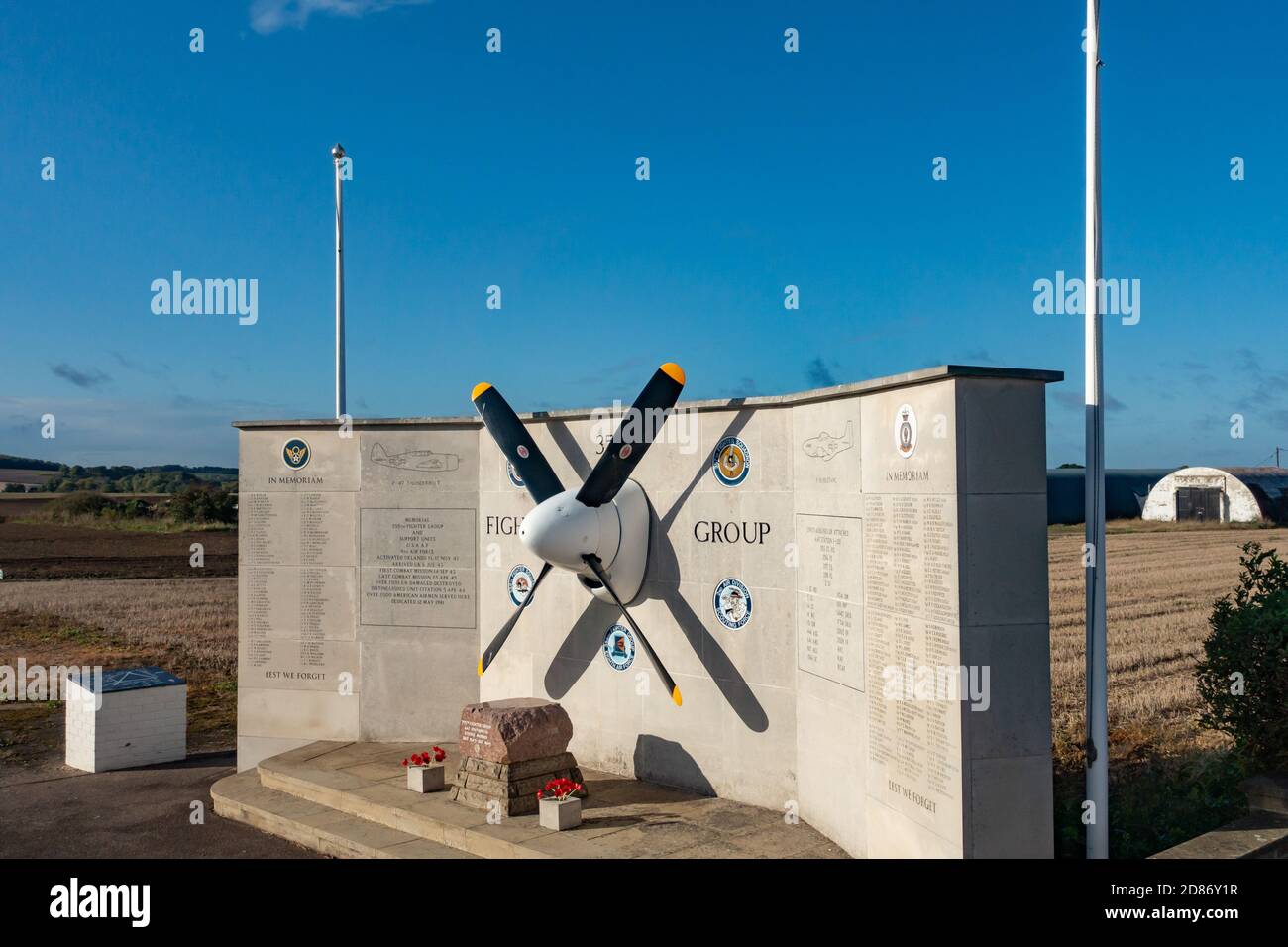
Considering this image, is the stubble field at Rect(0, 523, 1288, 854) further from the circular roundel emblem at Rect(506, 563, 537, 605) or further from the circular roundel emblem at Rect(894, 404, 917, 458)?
the circular roundel emblem at Rect(506, 563, 537, 605)

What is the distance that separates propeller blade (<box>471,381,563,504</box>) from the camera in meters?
12.2

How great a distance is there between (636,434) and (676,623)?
98.6 inches

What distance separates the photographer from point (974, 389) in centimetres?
796

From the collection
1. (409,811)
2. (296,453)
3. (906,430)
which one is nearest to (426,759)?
(409,811)

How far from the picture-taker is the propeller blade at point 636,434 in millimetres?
11258

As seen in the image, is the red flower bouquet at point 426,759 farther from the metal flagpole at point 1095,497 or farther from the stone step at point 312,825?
the metal flagpole at point 1095,497

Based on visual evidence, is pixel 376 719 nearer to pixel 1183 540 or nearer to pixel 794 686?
pixel 794 686

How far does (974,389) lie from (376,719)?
10.6 meters

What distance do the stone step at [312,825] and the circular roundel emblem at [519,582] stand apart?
359cm

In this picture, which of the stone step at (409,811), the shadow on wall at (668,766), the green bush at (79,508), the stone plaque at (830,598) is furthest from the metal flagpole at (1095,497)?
the green bush at (79,508)

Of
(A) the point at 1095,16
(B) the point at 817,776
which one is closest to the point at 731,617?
(B) the point at 817,776

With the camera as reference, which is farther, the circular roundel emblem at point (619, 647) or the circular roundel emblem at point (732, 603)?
the circular roundel emblem at point (619, 647)

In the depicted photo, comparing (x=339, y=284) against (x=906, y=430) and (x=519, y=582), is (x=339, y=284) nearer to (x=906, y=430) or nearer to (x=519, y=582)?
(x=519, y=582)

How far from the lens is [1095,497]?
9078 millimetres
